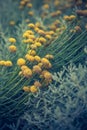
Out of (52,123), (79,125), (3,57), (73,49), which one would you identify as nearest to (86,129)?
(79,125)

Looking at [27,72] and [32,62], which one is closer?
[27,72]

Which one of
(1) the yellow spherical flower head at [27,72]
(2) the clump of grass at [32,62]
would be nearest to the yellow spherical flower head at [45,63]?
(2) the clump of grass at [32,62]

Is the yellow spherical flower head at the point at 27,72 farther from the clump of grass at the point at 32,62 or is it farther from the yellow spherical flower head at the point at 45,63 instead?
the yellow spherical flower head at the point at 45,63

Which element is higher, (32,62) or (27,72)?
(32,62)

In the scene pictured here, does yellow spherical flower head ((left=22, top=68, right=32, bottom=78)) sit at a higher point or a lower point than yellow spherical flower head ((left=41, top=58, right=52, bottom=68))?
lower

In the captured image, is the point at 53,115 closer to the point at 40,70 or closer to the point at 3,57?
the point at 40,70

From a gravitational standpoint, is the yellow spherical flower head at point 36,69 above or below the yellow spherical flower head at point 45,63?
below

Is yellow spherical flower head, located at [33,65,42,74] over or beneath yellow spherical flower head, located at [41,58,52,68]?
beneath

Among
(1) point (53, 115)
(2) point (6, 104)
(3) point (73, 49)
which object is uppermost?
(3) point (73, 49)

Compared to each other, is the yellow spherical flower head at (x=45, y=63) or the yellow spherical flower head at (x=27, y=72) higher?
the yellow spherical flower head at (x=45, y=63)

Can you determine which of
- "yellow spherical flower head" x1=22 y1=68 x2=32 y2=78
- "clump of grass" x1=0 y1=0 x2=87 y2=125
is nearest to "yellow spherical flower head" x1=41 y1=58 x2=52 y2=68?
"clump of grass" x1=0 y1=0 x2=87 y2=125

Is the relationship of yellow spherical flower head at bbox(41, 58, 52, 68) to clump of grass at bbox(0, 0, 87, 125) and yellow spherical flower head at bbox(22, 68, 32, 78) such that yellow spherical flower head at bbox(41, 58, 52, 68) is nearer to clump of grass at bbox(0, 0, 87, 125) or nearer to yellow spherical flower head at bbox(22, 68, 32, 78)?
clump of grass at bbox(0, 0, 87, 125)
